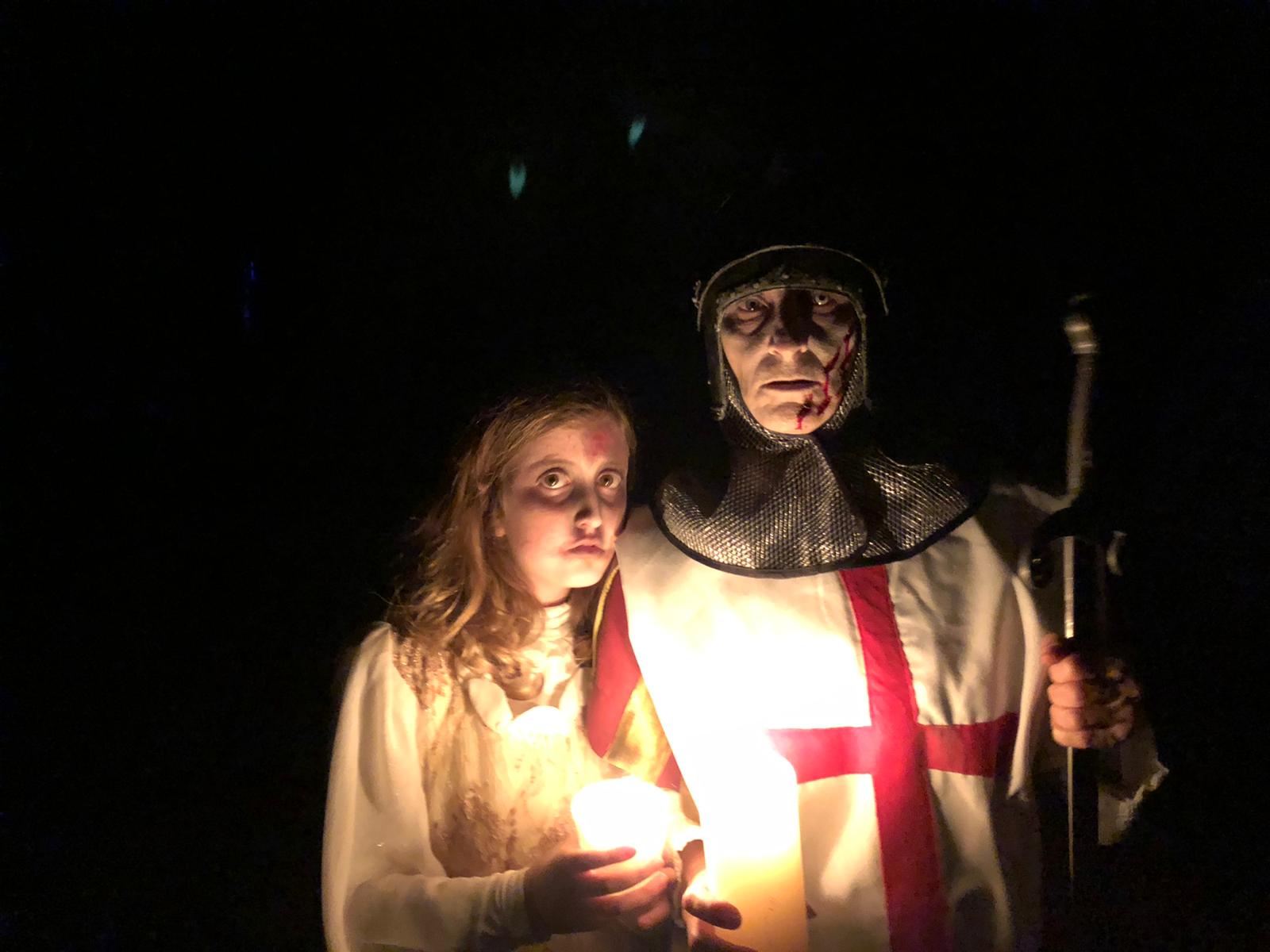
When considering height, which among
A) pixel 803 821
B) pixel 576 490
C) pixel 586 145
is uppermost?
pixel 586 145

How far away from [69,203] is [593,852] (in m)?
1.65

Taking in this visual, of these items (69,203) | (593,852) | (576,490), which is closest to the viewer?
(593,852)

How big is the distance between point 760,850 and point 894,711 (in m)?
0.40

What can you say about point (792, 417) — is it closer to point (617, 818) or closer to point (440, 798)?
point (617, 818)

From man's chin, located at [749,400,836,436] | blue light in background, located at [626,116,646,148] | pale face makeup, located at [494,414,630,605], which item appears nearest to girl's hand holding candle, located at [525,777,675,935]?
pale face makeup, located at [494,414,630,605]

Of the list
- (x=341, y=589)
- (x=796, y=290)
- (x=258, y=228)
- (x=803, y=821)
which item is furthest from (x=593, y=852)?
(x=258, y=228)

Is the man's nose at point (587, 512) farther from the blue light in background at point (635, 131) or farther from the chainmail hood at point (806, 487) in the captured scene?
the blue light in background at point (635, 131)

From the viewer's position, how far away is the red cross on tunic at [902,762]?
163 cm

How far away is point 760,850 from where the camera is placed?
55.4 inches

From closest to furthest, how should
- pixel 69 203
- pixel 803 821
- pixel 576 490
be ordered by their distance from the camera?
pixel 803 821 < pixel 576 490 < pixel 69 203

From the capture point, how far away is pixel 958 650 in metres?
1.71

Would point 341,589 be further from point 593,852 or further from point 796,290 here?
point 796,290

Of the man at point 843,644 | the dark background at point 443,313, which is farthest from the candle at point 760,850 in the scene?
the dark background at point 443,313

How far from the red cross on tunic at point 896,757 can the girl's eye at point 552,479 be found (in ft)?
1.45
